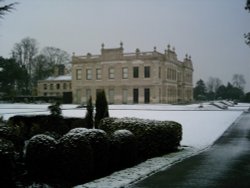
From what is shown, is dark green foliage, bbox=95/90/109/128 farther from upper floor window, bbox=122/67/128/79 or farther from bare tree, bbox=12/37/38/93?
bare tree, bbox=12/37/38/93

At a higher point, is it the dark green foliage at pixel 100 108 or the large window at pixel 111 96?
the large window at pixel 111 96

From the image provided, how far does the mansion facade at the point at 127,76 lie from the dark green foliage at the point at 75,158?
54.1m

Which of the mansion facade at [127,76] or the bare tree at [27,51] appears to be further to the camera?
the bare tree at [27,51]

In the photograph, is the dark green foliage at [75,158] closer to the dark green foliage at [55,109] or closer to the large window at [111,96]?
the dark green foliage at [55,109]

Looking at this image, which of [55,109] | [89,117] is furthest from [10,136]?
[89,117]

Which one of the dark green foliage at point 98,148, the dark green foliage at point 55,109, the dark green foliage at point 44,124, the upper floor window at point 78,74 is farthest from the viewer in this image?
the upper floor window at point 78,74

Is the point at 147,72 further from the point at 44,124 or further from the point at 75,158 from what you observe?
the point at 75,158

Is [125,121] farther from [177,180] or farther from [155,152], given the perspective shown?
[177,180]

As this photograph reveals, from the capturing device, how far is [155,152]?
1196 centimetres

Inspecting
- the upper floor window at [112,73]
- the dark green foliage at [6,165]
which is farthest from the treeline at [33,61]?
the dark green foliage at [6,165]

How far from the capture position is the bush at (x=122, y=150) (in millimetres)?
9875

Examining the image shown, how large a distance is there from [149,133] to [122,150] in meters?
1.72

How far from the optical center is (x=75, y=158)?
8102 millimetres

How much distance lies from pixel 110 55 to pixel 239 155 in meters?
55.6
